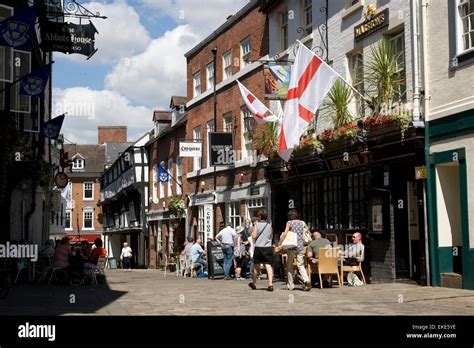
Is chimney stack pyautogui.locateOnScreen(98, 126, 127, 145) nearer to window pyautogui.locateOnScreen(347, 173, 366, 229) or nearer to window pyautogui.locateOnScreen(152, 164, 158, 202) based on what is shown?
window pyautogui.locateOnScreen(152, 164, 158, 202)

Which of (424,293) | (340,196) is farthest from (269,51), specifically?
(424,293)

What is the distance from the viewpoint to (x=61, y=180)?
28.1m

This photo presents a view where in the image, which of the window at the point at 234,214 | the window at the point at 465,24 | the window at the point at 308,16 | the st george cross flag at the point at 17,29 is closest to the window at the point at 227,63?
the window at the point at 234,214

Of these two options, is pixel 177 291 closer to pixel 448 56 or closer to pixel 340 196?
pixel 340 196

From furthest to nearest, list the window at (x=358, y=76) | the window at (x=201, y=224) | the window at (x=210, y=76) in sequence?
the window at (x=201, y=224) → the window at (x=210, y=76) → the window at (x=358, y=76)

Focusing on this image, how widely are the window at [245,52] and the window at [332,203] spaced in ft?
24.7

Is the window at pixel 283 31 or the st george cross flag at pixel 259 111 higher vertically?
the window at pixel 283 31

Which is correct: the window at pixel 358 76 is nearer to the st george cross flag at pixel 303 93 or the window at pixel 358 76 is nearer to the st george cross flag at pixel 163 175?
the st george cross flag at pixel 303 93

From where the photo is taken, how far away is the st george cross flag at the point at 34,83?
17.8 m

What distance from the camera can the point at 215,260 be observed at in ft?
71.0

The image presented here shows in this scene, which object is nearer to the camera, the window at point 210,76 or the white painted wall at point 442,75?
the white painted wall at point 442,75

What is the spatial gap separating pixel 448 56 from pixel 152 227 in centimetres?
2848

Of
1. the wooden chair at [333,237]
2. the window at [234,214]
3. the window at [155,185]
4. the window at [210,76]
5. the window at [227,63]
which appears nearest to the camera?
the wooden chair at [333,237]

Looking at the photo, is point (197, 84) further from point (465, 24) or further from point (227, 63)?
point (465, 24)
